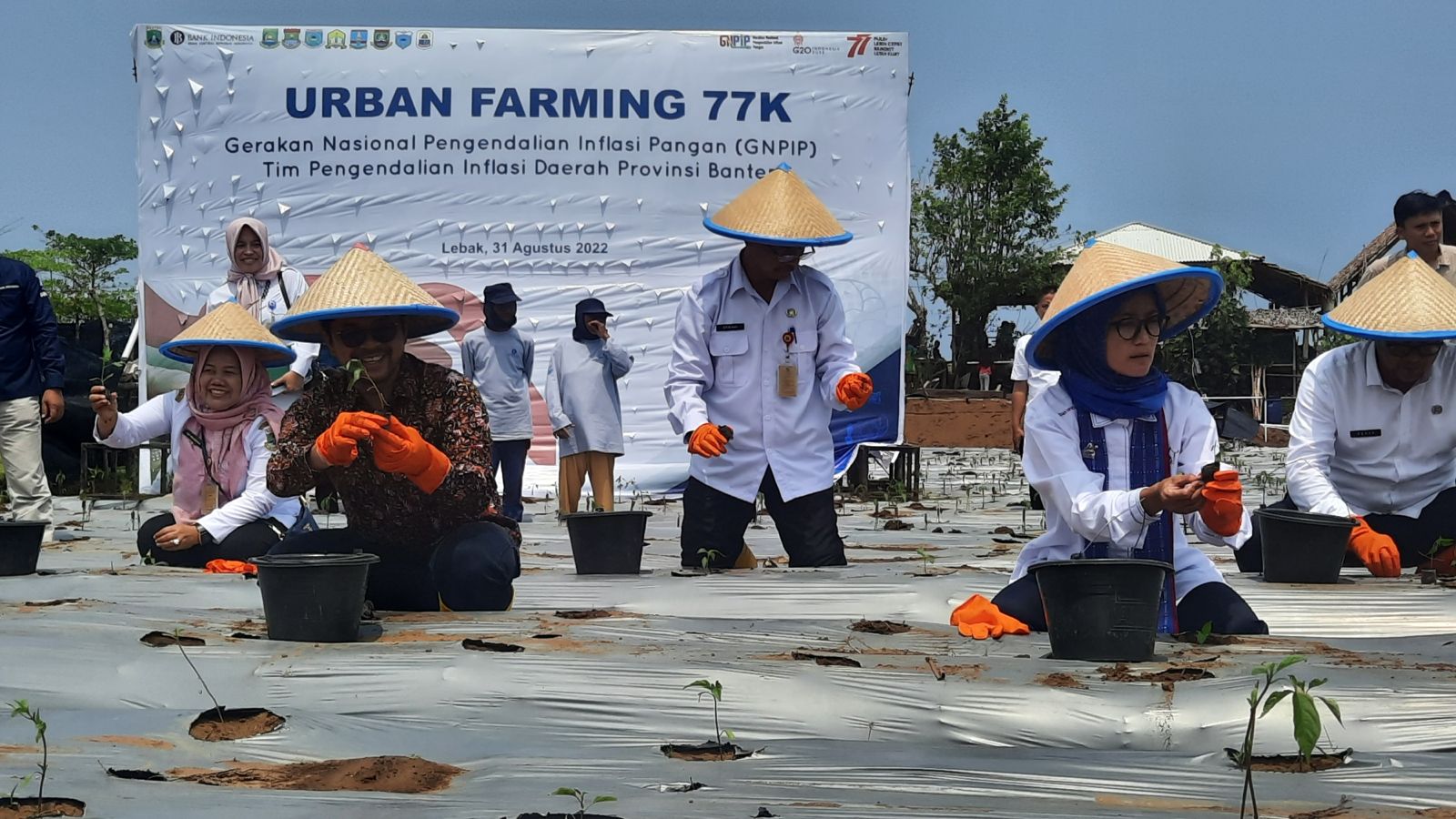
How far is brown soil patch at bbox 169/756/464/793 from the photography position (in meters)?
2.46

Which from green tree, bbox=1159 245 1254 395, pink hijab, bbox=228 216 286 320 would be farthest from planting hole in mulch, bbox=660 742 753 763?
green tree, bbox=1159 245 1254 395

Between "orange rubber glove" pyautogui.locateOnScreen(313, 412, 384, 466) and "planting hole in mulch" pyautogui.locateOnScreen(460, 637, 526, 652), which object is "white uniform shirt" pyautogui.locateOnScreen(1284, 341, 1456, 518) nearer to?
"planting hole in mulch" pyautogui.locateOnScreen(460, 637, 526, 652)

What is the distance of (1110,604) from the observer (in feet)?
11.2

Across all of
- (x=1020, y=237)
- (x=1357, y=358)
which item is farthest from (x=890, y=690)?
(x=1020, y=237)

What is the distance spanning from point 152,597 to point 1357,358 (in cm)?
404

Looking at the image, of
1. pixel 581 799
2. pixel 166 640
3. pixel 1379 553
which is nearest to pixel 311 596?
pixel 166 640

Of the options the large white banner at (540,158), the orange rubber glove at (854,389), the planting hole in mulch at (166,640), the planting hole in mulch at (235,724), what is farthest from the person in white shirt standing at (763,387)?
the large white banner at (540,158)

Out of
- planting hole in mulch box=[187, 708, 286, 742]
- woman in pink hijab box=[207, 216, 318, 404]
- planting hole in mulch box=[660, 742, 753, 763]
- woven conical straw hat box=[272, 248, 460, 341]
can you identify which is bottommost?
planting hole in mulch box=[660, 742, 753, 763]

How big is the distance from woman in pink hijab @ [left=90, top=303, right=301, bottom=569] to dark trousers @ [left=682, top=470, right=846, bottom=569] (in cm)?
146

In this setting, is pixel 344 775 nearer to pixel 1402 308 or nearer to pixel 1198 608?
pixel 1198 608

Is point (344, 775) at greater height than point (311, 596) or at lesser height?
lesser

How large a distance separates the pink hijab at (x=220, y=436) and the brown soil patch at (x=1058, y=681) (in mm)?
3273

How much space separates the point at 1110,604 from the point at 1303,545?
1755mm

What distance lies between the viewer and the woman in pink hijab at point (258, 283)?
6.95 m
